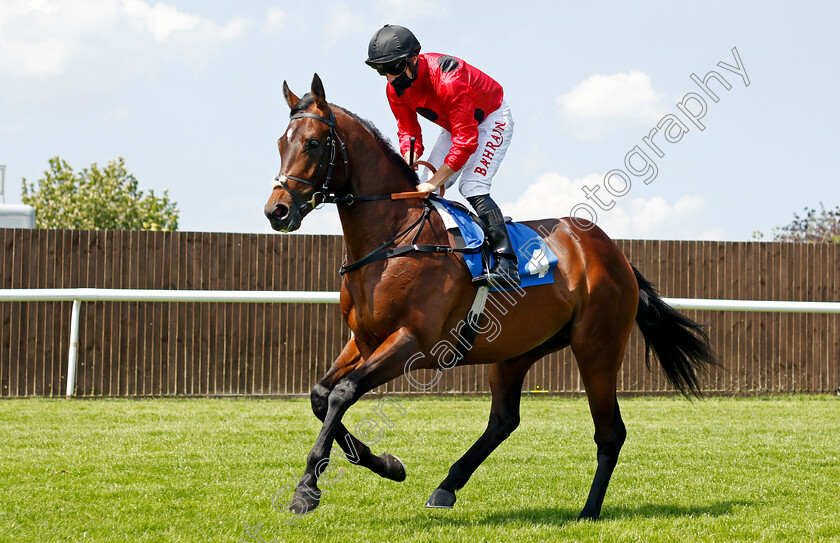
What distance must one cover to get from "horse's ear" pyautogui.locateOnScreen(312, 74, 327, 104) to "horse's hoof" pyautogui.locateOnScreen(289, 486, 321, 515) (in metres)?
1.91

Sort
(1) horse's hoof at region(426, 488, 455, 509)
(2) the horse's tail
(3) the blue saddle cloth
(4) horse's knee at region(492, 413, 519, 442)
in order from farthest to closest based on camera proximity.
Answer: (2) the horse's tail, (4) horse's knee at region(492, 413, 519, 442), (1) horse's hoof at region(426, 488, 455, 509), (3) the blue saddle cloth

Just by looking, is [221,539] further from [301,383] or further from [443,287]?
[301,383]

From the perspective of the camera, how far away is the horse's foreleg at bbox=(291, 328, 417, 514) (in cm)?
395

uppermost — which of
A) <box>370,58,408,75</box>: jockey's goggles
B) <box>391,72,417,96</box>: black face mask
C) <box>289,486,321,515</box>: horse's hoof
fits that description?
<box>370,58,408,75</box>: jockey's goggles

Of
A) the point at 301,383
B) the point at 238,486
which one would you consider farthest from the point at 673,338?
the point at 301,383

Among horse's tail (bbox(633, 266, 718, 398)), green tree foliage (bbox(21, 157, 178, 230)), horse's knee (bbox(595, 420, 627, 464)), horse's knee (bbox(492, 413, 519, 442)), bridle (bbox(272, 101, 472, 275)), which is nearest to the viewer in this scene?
bridle (bbox(272, 101, 472, 275))

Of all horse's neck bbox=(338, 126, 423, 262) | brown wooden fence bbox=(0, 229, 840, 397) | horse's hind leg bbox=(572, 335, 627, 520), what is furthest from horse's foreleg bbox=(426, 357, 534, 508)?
brown wooden fence bbox=(0, 229, 840, 397)

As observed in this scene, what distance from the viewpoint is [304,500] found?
392 cm

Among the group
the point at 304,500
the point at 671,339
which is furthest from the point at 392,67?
the point at 671,339

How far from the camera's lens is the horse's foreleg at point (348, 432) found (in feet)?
14.1

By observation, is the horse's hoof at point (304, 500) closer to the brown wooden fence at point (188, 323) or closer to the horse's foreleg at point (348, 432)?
the horse's foreleg at point (348, 432)

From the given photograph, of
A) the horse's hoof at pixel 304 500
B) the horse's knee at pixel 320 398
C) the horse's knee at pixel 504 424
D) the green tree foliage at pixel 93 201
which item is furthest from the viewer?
the green tree foliage at pixel 93 201

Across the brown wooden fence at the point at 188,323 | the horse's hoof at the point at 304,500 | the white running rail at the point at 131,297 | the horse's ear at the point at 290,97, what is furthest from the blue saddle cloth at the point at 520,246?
the brown wooden fence at the point at 188,323

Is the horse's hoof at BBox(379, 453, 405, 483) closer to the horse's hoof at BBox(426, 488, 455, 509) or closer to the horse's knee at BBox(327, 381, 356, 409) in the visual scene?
the horse's hoof at BBox(426, 488, 455, 509)
